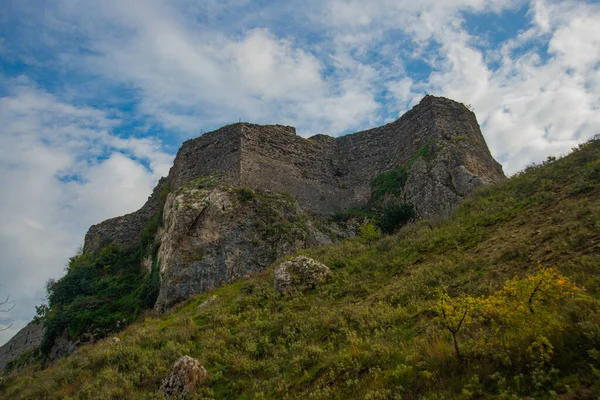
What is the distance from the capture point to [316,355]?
7648mm

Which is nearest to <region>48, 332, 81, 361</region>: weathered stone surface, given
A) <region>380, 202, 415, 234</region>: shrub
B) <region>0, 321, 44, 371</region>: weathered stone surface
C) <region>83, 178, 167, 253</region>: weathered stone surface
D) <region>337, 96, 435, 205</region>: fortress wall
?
<region>83, 178, 167, 253</region>: weathered stone surface

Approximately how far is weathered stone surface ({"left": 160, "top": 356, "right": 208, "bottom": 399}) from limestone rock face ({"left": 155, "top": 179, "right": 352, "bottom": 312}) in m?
9.13

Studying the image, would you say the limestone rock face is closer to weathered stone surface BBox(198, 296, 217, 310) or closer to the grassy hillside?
the grassy hillside

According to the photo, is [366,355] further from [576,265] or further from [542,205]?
[542,205]

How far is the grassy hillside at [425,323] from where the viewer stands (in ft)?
15.5

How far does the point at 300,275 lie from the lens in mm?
12781

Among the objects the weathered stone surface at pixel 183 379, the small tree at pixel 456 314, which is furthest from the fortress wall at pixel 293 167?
the small tree at pixel 456 314

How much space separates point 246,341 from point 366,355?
3852 mm

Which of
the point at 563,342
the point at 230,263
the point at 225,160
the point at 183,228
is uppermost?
the point at 225,160

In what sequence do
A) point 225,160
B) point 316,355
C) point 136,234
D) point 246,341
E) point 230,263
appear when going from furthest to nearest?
point 136,234, point 225,160, point 230,263, point 246,341, point 316,355

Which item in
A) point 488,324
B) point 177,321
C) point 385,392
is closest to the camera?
point 385,392

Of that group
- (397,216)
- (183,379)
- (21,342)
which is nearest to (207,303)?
(183,379)

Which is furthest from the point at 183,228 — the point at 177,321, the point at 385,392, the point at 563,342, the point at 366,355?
the point at 563,342

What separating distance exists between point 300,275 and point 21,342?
90.6 feet
